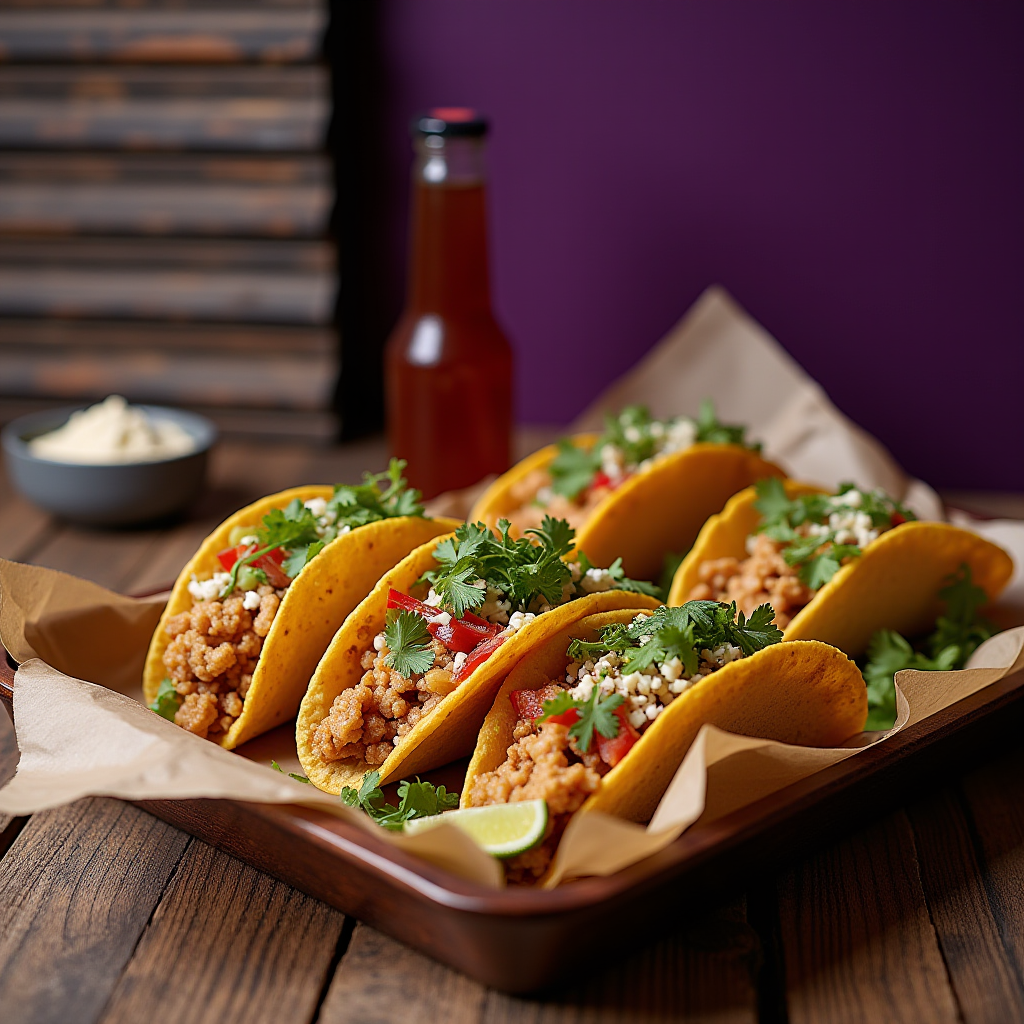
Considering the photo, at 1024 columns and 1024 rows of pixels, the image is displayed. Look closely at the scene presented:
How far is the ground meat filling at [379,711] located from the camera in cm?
222

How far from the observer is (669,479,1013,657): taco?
2686mm

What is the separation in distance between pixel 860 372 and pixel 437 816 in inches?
118

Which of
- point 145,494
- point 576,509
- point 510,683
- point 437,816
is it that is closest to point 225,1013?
point 437,816

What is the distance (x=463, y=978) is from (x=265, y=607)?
866 millimetres

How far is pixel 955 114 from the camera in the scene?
4117 mm

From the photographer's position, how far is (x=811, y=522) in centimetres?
286

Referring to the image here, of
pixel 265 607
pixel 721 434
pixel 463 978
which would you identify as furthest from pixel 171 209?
pixel 463 978

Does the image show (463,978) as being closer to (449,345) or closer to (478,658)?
(478,658)

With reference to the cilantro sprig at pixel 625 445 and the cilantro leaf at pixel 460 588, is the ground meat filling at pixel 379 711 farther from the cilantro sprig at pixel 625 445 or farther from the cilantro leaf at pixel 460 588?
the cilantro sprig at pixel 625 445

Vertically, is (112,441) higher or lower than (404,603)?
lower

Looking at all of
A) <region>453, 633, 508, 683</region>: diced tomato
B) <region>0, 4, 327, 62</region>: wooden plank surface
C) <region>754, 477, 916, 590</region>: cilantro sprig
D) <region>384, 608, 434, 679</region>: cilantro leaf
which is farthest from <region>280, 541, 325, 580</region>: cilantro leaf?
<region>0, 4, 327, 62</region>: wooden plank surface

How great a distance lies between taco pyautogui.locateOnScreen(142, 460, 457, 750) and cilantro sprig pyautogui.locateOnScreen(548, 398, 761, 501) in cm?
71

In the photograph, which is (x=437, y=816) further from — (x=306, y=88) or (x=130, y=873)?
(x=306, y=88)

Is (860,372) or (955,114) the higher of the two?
(955,114)
